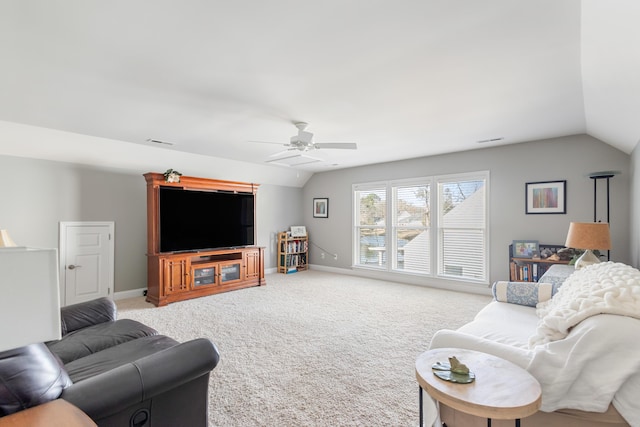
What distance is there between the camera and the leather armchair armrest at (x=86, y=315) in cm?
233

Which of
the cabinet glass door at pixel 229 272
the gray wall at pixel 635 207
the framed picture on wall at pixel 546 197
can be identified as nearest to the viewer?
the gray wall at pixel 635 207

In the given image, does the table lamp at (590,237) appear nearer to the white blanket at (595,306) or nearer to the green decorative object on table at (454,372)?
the white blanket at (595,306)

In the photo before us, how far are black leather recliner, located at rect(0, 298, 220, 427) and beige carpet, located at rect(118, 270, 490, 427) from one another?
507 mm

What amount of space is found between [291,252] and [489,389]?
6.05 metres

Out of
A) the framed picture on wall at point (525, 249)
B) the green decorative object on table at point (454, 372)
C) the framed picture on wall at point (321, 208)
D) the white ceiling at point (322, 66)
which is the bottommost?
the green decorative object on table at point (454, 372)

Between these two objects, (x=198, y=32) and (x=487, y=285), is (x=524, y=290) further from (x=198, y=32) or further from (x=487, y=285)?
(x=198, y=32)

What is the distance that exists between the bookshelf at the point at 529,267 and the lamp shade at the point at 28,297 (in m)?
4.95

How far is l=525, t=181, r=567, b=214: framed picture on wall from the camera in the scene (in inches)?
170

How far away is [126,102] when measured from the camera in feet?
9.70

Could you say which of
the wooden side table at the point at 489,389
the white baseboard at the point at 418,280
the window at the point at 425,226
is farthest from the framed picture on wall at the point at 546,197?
the wooden side table at the point at 489,389

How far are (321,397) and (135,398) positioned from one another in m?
1.28

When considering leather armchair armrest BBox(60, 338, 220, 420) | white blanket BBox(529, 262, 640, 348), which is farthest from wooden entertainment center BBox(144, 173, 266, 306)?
white blanket BBox(529, 262, 640, 348)

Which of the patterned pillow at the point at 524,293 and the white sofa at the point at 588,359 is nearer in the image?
the white sofa at the point at 588,359

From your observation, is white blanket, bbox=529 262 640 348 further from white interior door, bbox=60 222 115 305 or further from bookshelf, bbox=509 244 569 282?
white interior door, bbox=60 222 115 305
